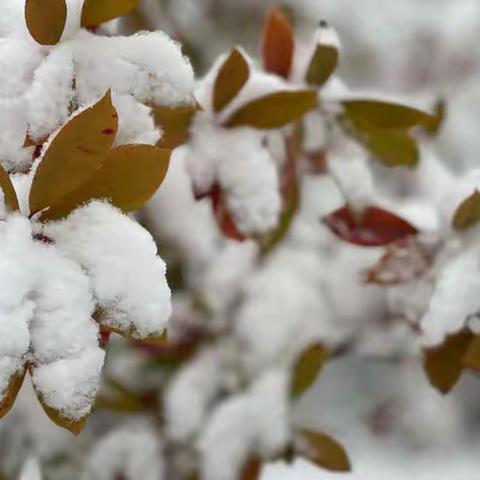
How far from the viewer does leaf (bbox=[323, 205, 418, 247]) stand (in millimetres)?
827

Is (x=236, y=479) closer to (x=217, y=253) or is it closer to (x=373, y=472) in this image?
(x=217, y=253)

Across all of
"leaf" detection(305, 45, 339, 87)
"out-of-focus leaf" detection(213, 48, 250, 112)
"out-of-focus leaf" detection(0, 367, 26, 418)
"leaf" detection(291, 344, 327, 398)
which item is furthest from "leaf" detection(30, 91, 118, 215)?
"leaf" detection(291, 344, 327, 398)

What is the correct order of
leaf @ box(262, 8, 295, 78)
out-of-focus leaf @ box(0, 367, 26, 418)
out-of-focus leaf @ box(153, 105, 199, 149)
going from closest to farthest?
out-of-focus leaf @ box(0, 367, 26, 418), out-of-focus leaf @ box(153, 105, 199, 149), leaf @ box(262, 8, 295, 78)

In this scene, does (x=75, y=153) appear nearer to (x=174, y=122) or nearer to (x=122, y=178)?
(x=122, y=178)

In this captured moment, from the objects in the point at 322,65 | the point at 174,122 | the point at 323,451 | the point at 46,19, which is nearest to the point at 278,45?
the point at 322,65

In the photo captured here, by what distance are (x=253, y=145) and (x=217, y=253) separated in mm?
610

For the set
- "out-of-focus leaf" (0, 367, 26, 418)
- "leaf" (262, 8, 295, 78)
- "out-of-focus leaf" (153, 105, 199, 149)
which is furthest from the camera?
"leaf" (262, 8, 295, 78)

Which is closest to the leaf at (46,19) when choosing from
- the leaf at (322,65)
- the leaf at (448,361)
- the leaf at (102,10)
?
the leaf at (102,10)

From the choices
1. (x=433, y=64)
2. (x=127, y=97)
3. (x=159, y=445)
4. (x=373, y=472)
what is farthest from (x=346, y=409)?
(x=127, y=97)

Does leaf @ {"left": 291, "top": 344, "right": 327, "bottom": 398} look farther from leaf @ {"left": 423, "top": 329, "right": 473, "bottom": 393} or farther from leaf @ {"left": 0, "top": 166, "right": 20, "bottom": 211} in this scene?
leaf @ {"left": 0, "top": 166, "right": 20, "bottom": 211}

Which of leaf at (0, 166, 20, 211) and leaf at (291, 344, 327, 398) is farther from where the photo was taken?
leaf at (291, 344, 327, 398)

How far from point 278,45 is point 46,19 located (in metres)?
0.32

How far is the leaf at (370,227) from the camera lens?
83 centimetres

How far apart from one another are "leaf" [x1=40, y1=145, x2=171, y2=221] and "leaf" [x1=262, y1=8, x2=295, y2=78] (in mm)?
323
